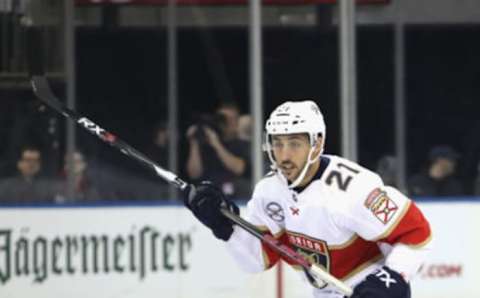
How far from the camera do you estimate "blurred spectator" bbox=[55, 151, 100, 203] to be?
25.3 ft

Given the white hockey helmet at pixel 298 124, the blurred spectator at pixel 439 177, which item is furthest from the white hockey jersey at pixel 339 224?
the blurred spectator at pixel 439 177

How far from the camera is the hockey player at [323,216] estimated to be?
4.51 meters

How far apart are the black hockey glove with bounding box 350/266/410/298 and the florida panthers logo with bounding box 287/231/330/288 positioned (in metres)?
0.24

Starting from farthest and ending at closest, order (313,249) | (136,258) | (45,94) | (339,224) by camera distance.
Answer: (136,258) < (45,94) < (313,249) < (339,224)

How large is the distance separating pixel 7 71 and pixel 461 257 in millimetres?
2440

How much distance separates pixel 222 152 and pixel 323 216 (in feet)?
10.4

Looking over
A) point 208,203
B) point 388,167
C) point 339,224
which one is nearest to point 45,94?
point 208,203

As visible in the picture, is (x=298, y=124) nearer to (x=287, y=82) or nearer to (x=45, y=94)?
(x=45, y=94)

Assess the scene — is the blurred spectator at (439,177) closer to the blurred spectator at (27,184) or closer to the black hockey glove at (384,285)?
the blurred spectator at (27,184)

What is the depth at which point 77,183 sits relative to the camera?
7730 millimetres

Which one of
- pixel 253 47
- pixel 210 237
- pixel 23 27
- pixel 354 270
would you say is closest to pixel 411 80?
pixel 253 47

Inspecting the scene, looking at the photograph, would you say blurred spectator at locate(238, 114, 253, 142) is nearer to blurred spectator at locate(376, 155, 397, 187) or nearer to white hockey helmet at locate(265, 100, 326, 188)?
blurred spectator at locate(376, 155, 397, 187)

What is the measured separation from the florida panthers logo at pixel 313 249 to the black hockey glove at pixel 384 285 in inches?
9.6

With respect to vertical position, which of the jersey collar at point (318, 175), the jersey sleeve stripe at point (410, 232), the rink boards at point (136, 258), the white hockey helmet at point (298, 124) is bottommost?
the rink boards at point (136, 258)
